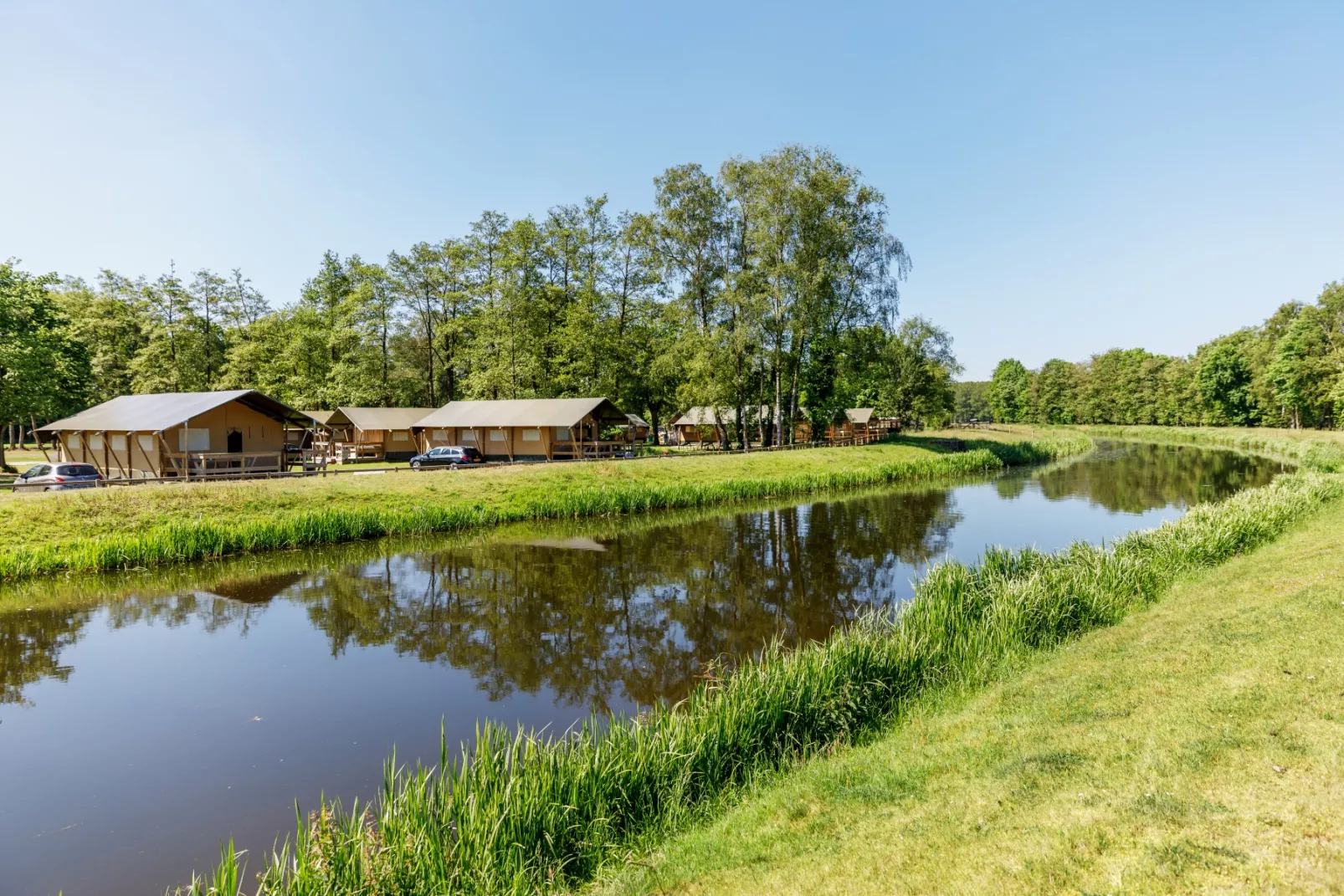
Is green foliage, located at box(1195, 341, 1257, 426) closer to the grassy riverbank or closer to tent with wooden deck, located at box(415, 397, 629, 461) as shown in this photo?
the grassy riverbank

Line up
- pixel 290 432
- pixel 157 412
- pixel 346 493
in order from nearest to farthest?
pixel 346 493 → pixel 157 412 → pixel 290 432

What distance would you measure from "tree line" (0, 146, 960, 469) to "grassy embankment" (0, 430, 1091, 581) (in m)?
8.80

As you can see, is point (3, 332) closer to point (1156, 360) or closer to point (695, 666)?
point (695, 666)

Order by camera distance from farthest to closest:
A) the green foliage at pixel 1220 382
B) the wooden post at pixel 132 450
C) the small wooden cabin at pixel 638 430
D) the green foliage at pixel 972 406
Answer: the green foliage at pixel 972 406
the green foliage at pixel 1220 382
the small wooden cabin at pixel 638 430
the wooden post at pixel 132 450

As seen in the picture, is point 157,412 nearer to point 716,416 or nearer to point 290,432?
point 290,432

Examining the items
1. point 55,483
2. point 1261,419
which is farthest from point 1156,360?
point 55,483

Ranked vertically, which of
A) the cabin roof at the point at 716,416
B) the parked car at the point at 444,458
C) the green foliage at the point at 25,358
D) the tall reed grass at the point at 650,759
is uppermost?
the green foliage at the point at 25,358

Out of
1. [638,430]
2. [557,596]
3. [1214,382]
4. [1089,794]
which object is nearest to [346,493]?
[557,596]

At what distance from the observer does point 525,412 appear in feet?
135

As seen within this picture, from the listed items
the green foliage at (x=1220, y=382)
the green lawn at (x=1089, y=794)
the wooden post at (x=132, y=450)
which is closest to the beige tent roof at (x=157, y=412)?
the wooden post at (x=132, y=450)

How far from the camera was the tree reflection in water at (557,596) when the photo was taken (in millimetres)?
12422

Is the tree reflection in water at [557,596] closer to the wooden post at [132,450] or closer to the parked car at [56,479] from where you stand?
the parked car at [56,479]

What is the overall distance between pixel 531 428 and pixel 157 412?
60.3ft

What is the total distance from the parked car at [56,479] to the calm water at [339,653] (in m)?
9.78
